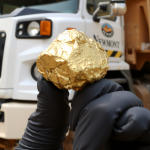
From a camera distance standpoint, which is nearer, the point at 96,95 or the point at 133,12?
the point at 96,95

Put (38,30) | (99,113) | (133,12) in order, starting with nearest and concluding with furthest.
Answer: (99,113) → (38,30) → (133,12)

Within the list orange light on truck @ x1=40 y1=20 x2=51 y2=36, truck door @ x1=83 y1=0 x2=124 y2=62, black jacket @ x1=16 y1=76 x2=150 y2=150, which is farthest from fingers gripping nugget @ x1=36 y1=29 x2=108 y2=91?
truck door @ x1=83 y1=0 x2=124 y2=62

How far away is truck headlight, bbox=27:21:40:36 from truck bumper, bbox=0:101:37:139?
0.77m

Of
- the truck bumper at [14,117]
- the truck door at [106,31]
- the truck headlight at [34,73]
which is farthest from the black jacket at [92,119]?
the truck door at [106,31]

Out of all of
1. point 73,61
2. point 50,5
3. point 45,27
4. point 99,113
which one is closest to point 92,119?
point 99,113

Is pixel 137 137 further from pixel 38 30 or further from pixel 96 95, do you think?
pixel 38 30

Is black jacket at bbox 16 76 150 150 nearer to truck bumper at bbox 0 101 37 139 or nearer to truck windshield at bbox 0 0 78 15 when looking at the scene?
truck bumper at bbox 0 101 37 139

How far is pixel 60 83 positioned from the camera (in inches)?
46.9

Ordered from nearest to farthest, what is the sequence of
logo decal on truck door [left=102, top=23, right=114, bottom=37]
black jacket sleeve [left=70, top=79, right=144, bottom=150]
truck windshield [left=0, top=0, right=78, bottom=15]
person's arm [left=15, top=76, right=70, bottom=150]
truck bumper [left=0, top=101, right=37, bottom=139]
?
black jacket sleeve [left=70, top=79, right=144, bottom=150], person's arm [left=15, top=76, right=70, bottom=150], truck bumper [left=0, top=101, right=37, bottom=139], truck windshield [left=0, top=0, right=78, bottom=15], logo decal on truck door [left=102, top=23, right=114, bottom=37]

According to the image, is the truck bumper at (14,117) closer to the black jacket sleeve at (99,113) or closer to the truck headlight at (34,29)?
the truck headlight at (34,29)

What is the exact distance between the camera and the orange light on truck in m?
2.19

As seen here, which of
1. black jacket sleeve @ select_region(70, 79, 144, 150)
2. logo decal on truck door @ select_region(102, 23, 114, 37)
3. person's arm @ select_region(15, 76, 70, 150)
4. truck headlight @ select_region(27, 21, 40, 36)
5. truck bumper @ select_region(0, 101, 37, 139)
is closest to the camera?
black jacket sleeve @ select_region(70, 79, 144, 150)

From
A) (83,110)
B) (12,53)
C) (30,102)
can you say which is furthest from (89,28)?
(83,110)

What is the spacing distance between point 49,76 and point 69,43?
229 mm
